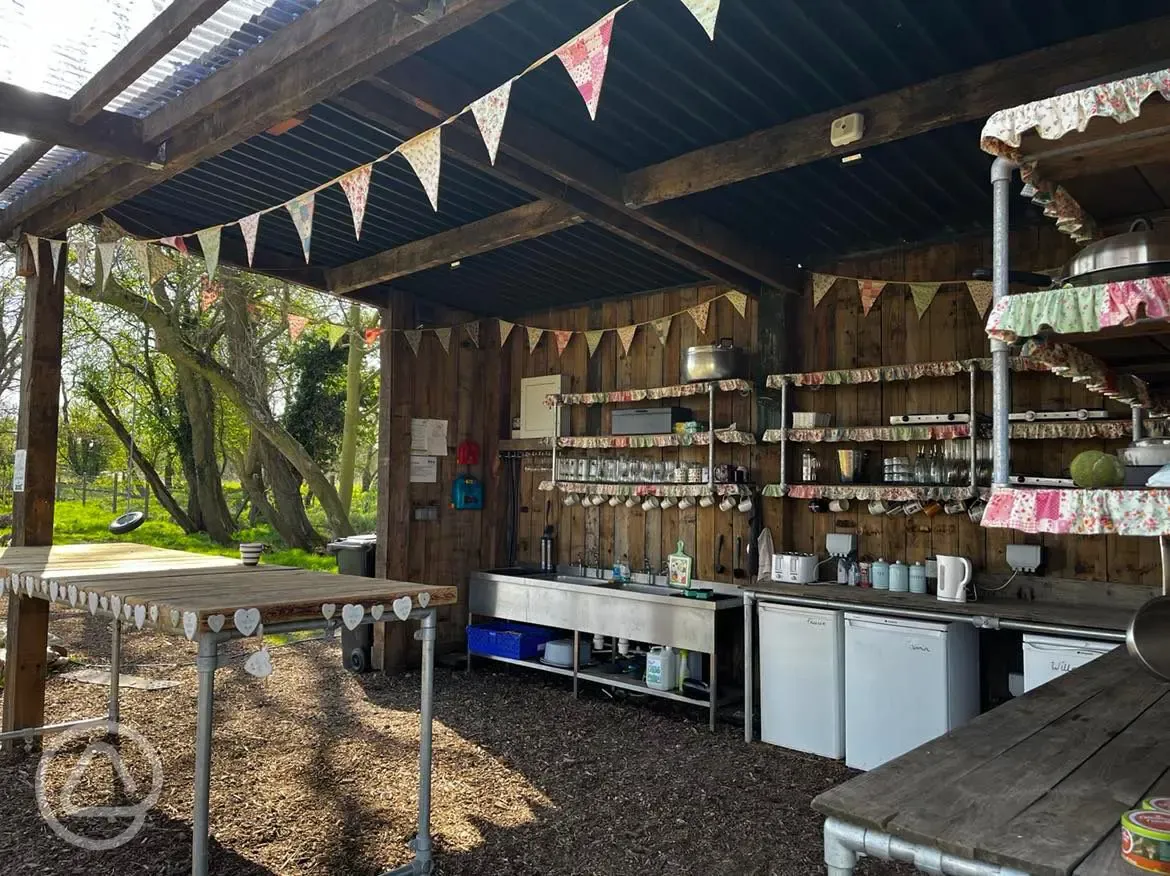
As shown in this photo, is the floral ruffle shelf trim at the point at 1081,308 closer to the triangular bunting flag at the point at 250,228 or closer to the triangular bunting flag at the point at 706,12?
the triangular bunting flag at the point at 706,12

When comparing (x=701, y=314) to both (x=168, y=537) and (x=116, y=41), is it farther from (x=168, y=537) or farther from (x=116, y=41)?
(x=168, y=537)

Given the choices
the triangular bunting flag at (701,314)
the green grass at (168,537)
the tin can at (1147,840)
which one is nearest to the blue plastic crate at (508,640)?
the triangular bunting flag at (701,314)

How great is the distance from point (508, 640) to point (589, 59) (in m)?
4.00

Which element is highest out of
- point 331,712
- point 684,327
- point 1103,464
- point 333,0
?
point 333,0

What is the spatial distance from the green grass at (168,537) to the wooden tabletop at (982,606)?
6993 mm

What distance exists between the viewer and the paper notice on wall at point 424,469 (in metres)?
5.86

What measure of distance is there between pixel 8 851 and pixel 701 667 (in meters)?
3.44

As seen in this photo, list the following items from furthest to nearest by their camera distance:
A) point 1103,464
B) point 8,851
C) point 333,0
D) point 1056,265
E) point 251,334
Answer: point 251,334 → point 1056,265 → point 8,851 → point 333,0 → point 1103,464

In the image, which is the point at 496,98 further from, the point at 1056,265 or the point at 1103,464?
the point at 1056,265

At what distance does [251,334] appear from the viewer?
35.6ft

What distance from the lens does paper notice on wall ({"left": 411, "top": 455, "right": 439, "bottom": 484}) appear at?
19.2 feet

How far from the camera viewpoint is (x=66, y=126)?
327cm

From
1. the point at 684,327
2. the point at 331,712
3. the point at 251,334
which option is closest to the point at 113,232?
the point at 331,712

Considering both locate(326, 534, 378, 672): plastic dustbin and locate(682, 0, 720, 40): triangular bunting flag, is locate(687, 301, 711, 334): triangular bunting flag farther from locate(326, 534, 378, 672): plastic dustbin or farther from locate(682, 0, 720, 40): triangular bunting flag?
locate(682, 0, 720, 40): triangular bunting flag
